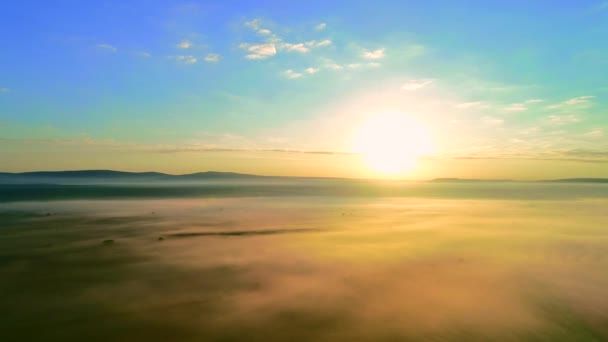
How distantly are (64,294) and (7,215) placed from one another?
17026 mm

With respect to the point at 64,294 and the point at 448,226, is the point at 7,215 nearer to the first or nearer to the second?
the point at 64,294

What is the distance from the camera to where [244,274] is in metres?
8.76

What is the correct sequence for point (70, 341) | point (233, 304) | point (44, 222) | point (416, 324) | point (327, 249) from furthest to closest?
point (44, 222), point (327, 249), point (233, 304), point (416, 324), point (70, 341)

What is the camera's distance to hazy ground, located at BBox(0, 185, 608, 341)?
5.80 m

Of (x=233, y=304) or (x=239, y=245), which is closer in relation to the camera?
(x=233, y=304)

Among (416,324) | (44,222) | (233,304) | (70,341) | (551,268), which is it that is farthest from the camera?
(44,222)

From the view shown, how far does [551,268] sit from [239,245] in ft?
30.2

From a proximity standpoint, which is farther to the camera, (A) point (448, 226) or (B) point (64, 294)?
(A) point (448, 226)

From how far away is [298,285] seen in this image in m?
8.02

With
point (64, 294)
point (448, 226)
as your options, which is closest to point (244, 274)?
point (64, 294)

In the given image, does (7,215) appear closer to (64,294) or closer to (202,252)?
(202,252)

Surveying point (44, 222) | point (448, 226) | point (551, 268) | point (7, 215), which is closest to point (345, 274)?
point (551, 268)

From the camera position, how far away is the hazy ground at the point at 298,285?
5.80 m

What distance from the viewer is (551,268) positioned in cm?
968
